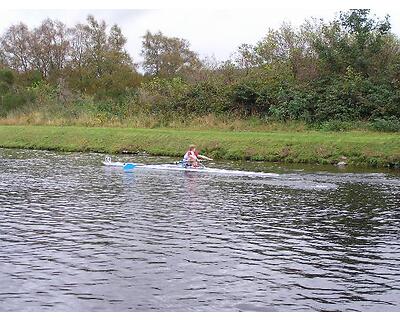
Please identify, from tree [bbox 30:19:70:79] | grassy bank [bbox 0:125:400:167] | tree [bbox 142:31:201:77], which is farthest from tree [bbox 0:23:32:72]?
grassy bank [bbox 0:125:400:167]

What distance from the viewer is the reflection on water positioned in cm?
1088

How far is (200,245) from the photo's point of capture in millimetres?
14781

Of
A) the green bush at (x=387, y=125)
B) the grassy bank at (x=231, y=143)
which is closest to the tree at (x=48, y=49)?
the grassy bank at (x=231, y=143)

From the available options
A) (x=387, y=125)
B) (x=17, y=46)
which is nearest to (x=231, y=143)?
(x=387, y=125)

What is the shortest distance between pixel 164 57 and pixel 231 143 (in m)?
53.5

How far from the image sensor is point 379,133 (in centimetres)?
3966

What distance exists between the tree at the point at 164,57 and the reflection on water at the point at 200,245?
2579 inches

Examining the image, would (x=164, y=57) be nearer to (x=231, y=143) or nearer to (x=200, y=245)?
(x=231, y=143)

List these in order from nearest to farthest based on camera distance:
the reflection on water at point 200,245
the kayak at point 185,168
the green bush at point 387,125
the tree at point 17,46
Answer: the reflection on water at point 200,245, the kayak at point 185,168, the green bush at point 387,125, the tree at point 17,46

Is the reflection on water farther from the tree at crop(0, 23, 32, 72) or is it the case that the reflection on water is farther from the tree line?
the tree at crop(0, 23, 32, 72)

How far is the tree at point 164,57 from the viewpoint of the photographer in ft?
295

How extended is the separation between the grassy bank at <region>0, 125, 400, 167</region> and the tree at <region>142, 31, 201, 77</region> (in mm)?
41660

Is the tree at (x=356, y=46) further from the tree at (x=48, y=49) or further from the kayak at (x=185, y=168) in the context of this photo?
the tree at (x=48, y=49)

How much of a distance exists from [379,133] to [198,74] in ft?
85.0
